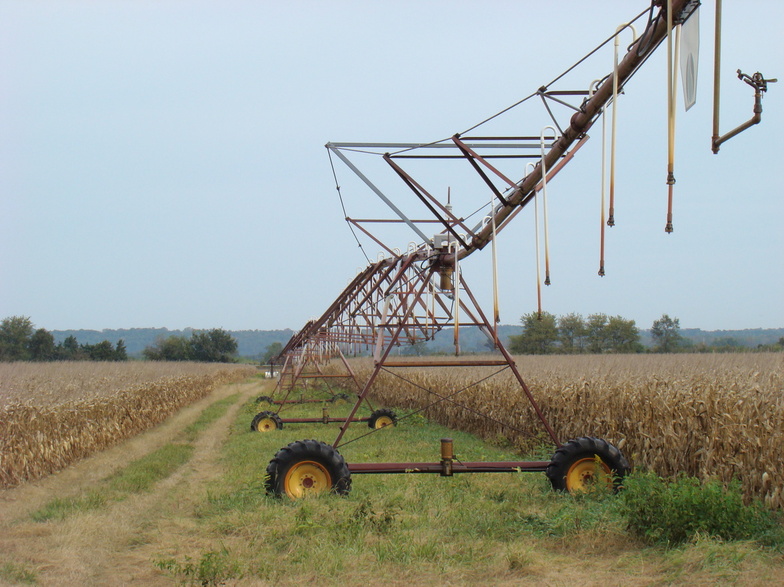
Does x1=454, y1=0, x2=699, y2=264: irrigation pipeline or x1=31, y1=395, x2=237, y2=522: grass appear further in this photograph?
x1=31, y1=395, x2=237, y2=522: grass

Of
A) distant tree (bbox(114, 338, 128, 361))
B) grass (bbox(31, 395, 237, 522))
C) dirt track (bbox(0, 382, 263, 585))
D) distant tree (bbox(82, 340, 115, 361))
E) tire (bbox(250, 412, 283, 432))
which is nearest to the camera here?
dirt track (bbox(0, 382, 263, 585))

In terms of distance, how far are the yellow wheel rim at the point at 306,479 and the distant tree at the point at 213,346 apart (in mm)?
81048

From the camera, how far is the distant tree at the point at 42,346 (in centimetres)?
6450

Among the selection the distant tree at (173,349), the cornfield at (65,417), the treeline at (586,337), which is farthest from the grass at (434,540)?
the distant tree at (173,349)

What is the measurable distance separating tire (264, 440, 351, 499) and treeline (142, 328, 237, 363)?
8004 centimetres

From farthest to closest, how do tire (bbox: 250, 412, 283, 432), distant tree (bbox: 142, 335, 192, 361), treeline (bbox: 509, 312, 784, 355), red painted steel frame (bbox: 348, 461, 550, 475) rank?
distant tree (bbox: 142, 335, 192, 361)
treeline (bbox: 509, 312, 784, 355)
tire (bbox: 250, 412, 283, 432)
red painted steel frame (bbox: 348, 461, 550, 475)

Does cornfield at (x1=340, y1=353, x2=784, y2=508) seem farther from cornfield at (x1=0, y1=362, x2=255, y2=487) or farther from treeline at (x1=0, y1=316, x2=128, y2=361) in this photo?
treeline at (x1=0, y1=316, x2=128, y2=361)

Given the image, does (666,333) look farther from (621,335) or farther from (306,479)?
(306,479)

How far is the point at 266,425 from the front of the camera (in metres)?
17.7

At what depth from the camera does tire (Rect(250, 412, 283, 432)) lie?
17.6 metres

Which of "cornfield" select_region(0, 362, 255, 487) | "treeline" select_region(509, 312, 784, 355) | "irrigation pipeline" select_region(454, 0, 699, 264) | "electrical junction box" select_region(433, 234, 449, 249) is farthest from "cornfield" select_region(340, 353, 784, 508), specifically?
"treeline" select_region(509, 312, 784, 355)

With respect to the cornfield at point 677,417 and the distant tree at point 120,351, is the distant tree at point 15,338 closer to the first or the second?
the distant tree at point 120,351

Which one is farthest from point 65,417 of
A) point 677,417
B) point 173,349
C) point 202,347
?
point 202,347

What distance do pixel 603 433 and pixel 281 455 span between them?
16.2ft
